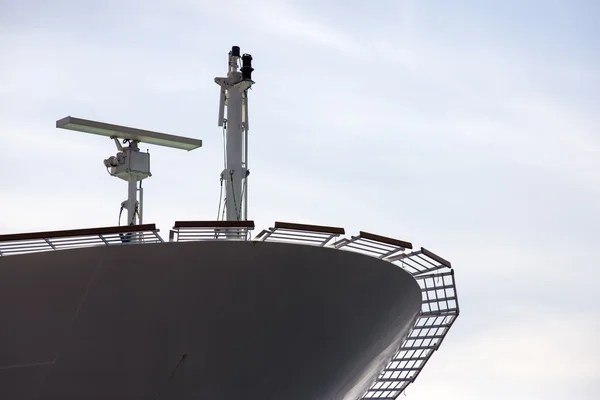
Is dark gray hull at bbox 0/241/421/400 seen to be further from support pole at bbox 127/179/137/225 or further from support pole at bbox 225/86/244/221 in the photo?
support pole at bbox 127/179/137/225

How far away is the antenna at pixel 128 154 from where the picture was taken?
106 ft

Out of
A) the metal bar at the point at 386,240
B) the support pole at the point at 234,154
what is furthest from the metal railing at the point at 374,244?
the support pole at the point at 234,154

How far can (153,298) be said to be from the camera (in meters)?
24.0

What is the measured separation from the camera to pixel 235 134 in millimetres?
31781

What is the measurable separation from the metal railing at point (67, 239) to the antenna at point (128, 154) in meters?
9.56

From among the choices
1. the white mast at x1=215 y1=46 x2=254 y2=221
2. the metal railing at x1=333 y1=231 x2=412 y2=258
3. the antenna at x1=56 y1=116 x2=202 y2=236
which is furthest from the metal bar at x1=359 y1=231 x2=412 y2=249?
the antenna at x1=56 y1=116 x2=202 y2=236

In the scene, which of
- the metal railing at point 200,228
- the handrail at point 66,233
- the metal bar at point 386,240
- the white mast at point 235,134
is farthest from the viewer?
the white mast at point 235,134

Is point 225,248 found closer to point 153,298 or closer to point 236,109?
point 153,298

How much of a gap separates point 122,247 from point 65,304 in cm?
176

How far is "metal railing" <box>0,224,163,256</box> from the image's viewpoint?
74.9 ft

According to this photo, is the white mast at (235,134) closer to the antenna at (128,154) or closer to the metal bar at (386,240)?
the antenna at (128,154)

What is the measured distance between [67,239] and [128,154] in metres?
10.1

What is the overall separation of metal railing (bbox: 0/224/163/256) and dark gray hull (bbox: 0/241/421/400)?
0.19 m

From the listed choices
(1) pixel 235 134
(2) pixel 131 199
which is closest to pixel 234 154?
(1) pixel 235 134
